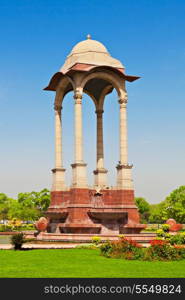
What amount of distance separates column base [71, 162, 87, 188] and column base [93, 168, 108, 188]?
4625 mm

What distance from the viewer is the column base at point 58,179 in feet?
126

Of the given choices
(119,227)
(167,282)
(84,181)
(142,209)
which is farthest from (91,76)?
(142,209)

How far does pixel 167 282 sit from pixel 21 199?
83647 millimetres

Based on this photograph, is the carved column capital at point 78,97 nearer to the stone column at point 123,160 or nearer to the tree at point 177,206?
the stone column at point 123,160

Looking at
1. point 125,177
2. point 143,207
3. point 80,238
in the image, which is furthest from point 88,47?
point 143,207

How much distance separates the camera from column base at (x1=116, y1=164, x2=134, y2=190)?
36.3 metres

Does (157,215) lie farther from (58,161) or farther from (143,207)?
(58,161)

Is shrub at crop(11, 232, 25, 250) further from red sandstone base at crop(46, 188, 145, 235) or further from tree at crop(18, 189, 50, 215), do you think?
tree at crop(18, 189, 50, 215)

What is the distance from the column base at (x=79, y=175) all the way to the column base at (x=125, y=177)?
285 centimetres

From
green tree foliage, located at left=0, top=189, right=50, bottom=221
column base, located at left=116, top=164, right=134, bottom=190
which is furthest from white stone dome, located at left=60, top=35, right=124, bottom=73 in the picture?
green tree foliage, located at left=0, top=189, right=50, bottom=221

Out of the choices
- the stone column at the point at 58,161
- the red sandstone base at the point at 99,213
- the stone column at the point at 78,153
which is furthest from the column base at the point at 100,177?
the stone column at the point at 78,153

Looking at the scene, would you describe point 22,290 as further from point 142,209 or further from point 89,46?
point 142,209

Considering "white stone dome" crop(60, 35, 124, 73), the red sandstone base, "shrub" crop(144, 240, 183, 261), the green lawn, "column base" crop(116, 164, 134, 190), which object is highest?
"white stone dome" crop(60, 35, 124, 73)

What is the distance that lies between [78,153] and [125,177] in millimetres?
4070
